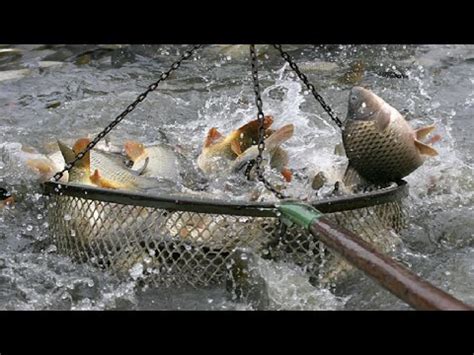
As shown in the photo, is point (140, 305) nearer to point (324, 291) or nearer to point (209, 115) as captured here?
point (324, 291)

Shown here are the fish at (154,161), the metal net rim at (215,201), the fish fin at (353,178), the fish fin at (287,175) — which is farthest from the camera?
the fish at (154,161)

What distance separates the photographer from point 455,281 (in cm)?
351

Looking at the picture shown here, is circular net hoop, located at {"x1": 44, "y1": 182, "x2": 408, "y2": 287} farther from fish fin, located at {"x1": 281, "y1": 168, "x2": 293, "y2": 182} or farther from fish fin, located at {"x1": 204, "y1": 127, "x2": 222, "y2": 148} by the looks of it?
fish fin, located at {"x1": 204, "y1": 127, "x2": 222, "y2": 148}

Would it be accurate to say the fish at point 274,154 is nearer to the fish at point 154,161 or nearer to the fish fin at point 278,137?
the fish fin at point 278,137

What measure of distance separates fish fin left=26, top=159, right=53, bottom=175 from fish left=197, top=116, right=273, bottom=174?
794 millimetres

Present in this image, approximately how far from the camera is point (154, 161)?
416 cm

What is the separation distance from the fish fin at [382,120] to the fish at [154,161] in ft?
3.71

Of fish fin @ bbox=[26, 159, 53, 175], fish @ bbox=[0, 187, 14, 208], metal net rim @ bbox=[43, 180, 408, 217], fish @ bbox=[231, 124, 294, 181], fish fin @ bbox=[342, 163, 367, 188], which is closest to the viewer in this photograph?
metal net rim @ bbox=[43, 180, 408, 217]

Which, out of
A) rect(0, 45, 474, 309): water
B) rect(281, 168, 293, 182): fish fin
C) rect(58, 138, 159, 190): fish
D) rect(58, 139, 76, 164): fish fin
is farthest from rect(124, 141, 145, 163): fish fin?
rect(281, 168, 293, 182): fish fin

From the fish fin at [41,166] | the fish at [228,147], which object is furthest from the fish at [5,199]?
the fish at [228,147]

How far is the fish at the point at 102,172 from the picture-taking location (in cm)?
360

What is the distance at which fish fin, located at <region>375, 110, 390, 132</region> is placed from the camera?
343 centimetres

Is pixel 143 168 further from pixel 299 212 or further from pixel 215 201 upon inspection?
pixel 299 212

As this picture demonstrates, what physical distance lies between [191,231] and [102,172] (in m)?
0.90
